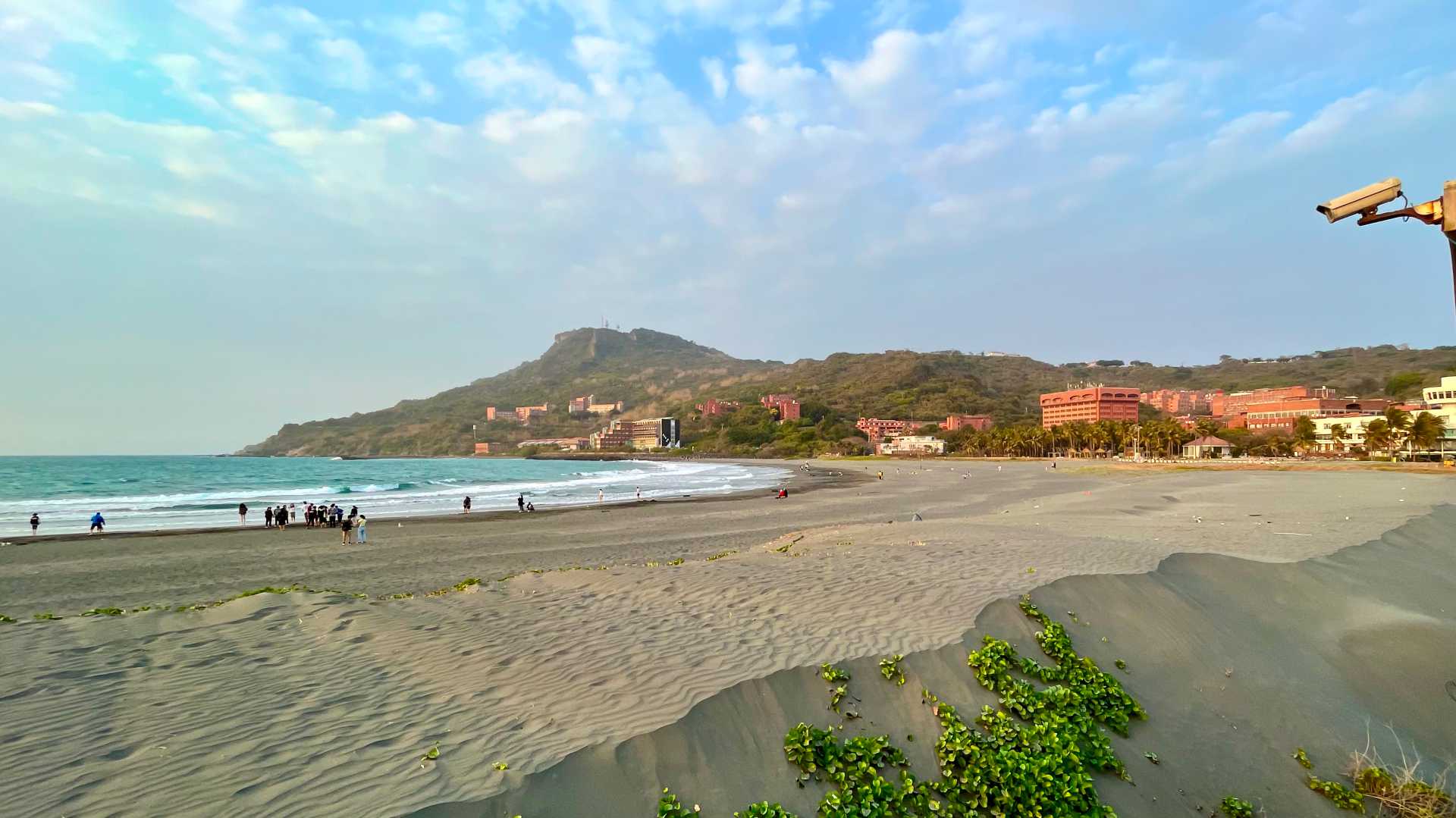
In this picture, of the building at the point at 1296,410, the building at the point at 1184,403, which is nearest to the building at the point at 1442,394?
the building at the point at 1296,410

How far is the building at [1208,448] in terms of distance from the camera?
91125 millimetres

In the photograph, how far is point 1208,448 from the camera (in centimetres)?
9238

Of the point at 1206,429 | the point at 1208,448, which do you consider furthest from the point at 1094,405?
the point at 1208,448

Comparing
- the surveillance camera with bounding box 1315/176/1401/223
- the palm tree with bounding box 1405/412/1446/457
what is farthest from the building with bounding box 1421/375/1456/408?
the surveillance camera with bounding box 1315/176/1401/223

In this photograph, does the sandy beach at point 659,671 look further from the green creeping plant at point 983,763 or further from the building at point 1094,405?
the building at point 1094,405

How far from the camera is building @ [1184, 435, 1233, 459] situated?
9112 cm

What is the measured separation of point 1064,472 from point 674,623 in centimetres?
7180

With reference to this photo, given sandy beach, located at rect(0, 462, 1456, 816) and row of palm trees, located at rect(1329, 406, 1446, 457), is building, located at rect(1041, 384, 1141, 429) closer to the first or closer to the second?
row of palm trees, located at rect(1329, 406, 1446, 457)

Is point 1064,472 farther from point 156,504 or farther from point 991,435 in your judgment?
point 156,504

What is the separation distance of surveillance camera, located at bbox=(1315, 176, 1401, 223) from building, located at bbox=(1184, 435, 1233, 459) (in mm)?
108715

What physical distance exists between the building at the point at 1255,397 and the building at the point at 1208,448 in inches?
→ 1912

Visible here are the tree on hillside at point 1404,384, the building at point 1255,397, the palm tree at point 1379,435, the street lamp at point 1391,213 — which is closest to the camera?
the street lamp at point 1391,213

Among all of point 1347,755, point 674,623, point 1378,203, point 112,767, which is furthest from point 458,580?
point 1378,203

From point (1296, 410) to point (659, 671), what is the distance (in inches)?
6245
